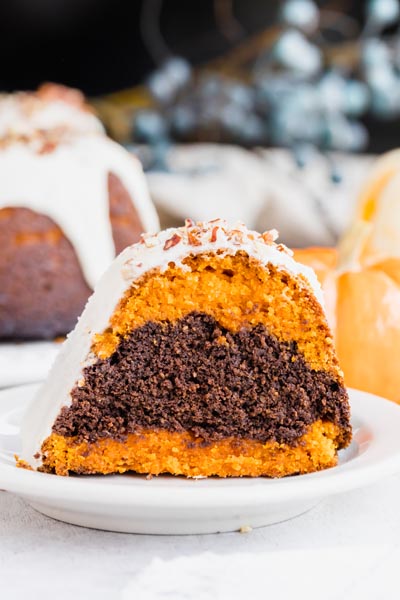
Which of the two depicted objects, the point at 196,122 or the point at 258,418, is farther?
the point at 196,122

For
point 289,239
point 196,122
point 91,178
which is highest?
point 91,178

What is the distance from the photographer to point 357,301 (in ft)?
6.43

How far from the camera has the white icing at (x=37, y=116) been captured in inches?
103


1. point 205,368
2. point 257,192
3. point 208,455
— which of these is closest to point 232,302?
point 205,368

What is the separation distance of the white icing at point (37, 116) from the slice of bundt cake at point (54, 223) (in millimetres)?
14

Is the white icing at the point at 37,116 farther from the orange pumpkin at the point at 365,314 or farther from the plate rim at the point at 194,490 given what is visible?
the plate rim at the point at 194,490

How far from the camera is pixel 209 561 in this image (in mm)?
1124

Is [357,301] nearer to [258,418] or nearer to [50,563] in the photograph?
[258,418]

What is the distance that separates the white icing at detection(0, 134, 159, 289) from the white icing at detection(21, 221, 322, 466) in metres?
1.11

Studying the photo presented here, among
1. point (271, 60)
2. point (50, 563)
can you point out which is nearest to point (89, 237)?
point (50, 563)

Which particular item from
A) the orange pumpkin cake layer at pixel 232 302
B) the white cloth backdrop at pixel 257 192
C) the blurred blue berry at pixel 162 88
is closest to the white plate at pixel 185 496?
the orange pumpkin cake layer at pixel 232 302

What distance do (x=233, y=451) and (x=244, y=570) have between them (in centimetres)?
30

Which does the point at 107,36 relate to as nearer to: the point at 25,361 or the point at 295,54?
the point at 295,54

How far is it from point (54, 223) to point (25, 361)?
520 mm
